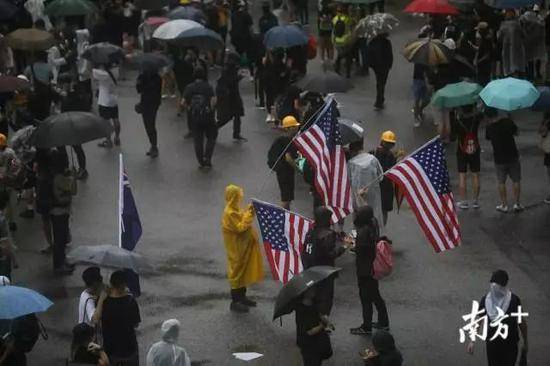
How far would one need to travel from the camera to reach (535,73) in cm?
2983

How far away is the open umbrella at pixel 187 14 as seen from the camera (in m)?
29.6

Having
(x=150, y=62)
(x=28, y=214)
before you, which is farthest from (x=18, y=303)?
(x=150, y=62)

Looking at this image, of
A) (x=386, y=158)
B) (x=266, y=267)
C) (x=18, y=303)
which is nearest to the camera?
(x=18, y=303)

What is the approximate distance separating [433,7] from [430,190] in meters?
12.1

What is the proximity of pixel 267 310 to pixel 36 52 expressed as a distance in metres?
12.0

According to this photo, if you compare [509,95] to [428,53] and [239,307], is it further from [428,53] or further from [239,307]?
[239,307]

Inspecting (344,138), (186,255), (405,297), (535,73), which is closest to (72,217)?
(186,255)

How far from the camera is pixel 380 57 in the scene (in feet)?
90.2

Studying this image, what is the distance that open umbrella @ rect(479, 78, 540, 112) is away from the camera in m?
21.3

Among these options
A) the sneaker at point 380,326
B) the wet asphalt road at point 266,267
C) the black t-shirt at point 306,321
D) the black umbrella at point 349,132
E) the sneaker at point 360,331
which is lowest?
the wet asphalt road at point 266,267

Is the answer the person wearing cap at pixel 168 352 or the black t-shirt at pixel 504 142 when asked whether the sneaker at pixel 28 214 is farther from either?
the person wearing cap at pixel 168 352

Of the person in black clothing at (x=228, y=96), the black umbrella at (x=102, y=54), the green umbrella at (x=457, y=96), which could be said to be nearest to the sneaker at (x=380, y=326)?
the green umbrella at (x=457, y=96)

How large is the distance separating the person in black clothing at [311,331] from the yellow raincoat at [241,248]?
118 inches

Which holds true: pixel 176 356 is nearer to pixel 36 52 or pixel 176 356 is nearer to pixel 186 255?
pixel 186 255
